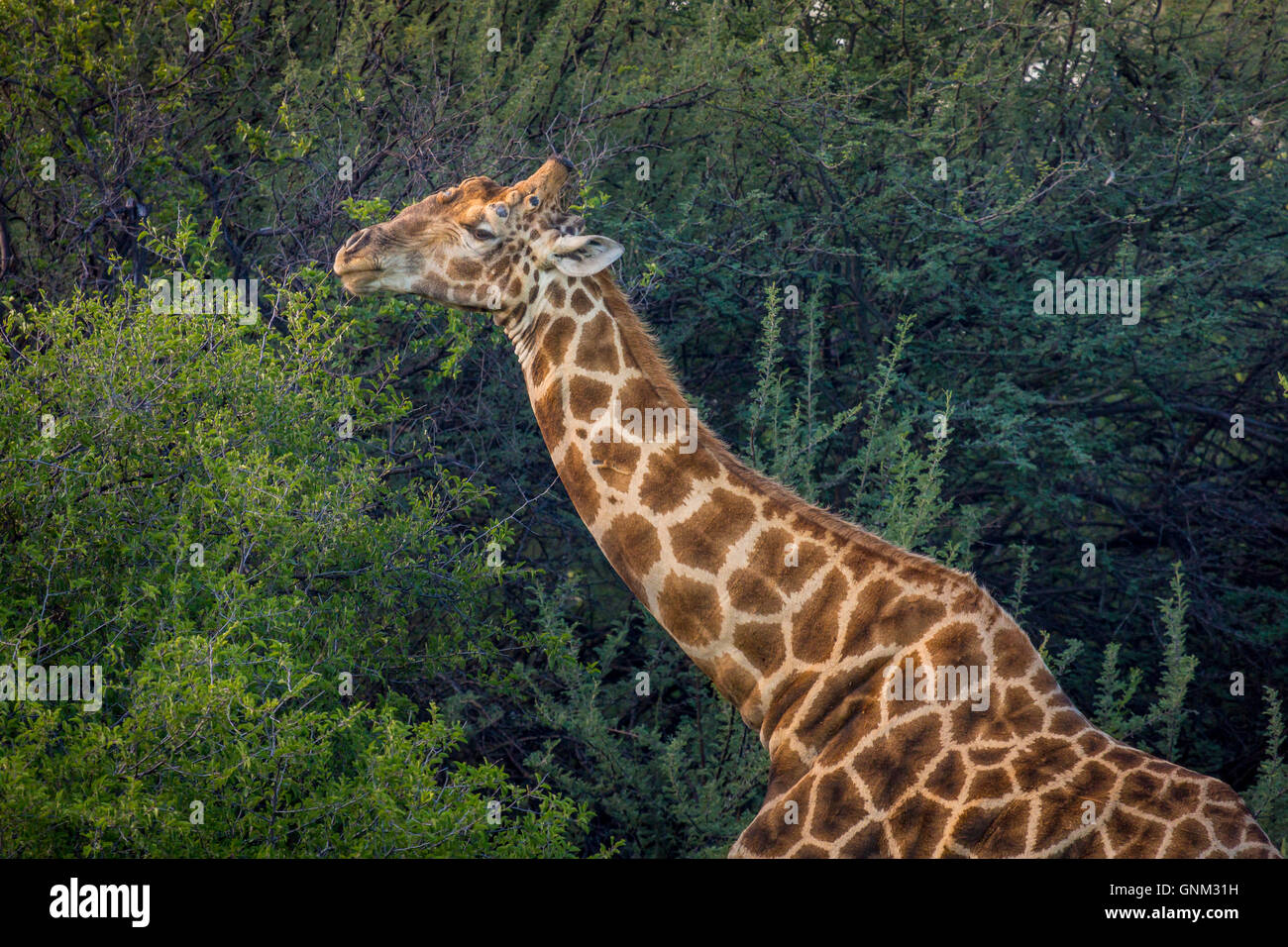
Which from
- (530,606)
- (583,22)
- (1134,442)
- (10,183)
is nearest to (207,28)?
(10,183)

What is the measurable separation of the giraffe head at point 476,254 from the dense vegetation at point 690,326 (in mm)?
799

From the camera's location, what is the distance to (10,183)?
25.4 ft

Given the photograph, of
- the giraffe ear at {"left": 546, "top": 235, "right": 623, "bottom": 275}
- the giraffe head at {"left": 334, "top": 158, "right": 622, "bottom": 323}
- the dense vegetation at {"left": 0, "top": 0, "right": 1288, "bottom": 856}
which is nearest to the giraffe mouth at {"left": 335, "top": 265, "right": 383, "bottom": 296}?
the giraffe head at {"left": 334, "top": 158, "right": 622, "bottom": 323}

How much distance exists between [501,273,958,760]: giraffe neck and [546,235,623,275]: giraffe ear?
10 centimetres

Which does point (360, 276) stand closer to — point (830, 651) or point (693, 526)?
point (693, 526)

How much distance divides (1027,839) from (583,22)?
663cm

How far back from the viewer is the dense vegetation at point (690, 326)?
5.77 metres

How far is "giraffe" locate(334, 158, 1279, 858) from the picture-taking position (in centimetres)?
414

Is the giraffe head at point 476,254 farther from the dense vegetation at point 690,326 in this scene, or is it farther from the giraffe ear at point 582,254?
the dense vegetation at point 690,326

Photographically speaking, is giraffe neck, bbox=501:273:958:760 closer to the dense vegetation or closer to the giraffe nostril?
the giraffe nostril

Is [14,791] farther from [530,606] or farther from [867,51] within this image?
[867,51]

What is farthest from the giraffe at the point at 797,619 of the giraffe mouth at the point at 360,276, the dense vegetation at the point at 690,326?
the dense vegetation at the point at 690,326

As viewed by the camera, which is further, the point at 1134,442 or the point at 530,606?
the point at 1134,442

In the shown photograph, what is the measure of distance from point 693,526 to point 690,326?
3589 mm
